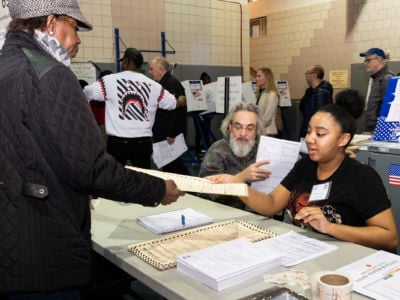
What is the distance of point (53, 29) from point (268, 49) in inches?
343

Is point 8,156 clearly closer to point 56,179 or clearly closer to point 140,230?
point 56,179

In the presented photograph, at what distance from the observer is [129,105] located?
379 centimetres

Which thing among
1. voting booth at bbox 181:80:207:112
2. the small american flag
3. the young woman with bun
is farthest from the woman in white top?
the young woman with bun

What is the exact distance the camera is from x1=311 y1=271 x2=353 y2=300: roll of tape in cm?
104

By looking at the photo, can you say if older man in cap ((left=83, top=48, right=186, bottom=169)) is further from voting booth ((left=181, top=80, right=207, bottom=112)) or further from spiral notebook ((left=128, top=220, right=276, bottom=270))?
voting booth ((left=181, top=80, right=207, bottom=112))

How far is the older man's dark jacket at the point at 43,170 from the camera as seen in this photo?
1108 mm

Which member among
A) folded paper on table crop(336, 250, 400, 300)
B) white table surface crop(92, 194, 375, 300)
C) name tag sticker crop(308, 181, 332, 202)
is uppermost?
name tag sticker crop(308, 181, 332, 202)

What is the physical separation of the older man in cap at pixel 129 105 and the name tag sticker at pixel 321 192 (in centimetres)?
234

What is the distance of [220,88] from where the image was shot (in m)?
6.26

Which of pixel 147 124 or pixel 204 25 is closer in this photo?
pixel 147 124

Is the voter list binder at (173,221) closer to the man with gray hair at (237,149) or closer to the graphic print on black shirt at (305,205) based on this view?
the graphic print on black shirt at (305,205)

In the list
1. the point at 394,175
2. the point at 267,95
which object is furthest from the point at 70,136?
the point at 267,95

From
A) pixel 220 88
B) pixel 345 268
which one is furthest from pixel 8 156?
pixel 220 88

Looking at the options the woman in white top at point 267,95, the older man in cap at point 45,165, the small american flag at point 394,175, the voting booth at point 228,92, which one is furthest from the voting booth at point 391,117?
the voting booth at point 228,92
